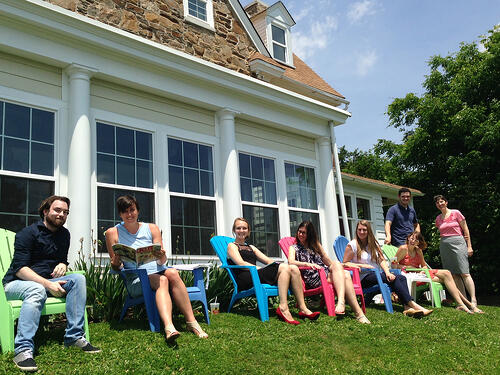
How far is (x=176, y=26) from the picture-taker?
7.52m

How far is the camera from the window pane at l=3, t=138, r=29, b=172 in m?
5.28

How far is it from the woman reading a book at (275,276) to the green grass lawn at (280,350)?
0.58ft

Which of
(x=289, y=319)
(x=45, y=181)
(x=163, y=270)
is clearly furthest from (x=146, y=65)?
(x=289, y=319)

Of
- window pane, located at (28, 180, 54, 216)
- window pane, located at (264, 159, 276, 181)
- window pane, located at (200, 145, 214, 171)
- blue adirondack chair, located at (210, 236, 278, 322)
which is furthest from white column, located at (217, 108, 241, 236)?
window pane, located at (28, 180, 54, 216)

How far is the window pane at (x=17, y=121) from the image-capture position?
17.6ft

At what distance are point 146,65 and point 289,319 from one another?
3.79 metres

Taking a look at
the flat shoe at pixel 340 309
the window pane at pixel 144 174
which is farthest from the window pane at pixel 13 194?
the flat shoe at pixel 340 309

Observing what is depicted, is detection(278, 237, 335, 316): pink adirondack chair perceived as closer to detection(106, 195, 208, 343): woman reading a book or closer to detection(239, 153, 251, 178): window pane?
detection(106, 195, 208, 343): woman reading a book

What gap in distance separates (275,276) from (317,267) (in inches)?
19.3

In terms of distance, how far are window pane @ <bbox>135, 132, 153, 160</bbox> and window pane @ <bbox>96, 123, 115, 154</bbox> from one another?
34 cm

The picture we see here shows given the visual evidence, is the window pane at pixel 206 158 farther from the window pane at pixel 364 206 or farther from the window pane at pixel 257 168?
the window pane at pixel 364 206

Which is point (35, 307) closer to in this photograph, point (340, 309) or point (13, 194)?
point (13, 194)

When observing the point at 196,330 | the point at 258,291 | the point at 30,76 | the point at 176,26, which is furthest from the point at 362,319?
the point at 176,26

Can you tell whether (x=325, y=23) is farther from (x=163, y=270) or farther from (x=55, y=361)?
(x=55, y=361)
